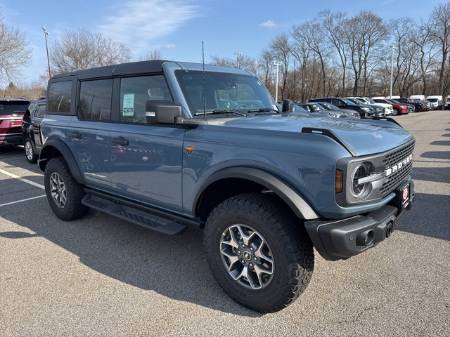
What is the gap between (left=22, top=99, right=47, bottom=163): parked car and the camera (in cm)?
943

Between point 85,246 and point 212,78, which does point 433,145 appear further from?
point 85,246

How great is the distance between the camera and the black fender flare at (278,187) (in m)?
A: 2.62

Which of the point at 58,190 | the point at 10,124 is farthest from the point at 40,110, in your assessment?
the point at 58,190

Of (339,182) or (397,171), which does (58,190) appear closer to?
(339,182)

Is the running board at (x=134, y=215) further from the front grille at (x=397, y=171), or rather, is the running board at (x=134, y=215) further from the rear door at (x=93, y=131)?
the front grille at (x=397, y=171)

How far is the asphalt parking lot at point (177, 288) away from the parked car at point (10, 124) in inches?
296

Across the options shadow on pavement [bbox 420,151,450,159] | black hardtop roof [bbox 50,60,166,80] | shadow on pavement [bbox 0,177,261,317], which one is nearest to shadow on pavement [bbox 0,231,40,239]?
shadow on pavement [bbox 0,177,261,317]

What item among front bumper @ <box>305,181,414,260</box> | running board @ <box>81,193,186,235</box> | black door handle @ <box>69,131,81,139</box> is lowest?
running board @ <box>81,193,186,235</box>

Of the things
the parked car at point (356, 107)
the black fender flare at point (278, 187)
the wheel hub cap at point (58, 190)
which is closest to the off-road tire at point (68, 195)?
the wheel hub cap at point (58, 190)

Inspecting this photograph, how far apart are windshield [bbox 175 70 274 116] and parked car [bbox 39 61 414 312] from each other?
0.01 m

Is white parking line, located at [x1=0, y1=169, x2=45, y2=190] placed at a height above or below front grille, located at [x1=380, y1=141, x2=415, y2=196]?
below

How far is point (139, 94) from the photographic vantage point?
3914 millimetres

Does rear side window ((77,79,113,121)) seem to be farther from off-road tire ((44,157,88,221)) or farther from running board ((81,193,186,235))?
running board ((81,193,186,235))

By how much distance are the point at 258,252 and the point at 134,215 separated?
1.56 meters
